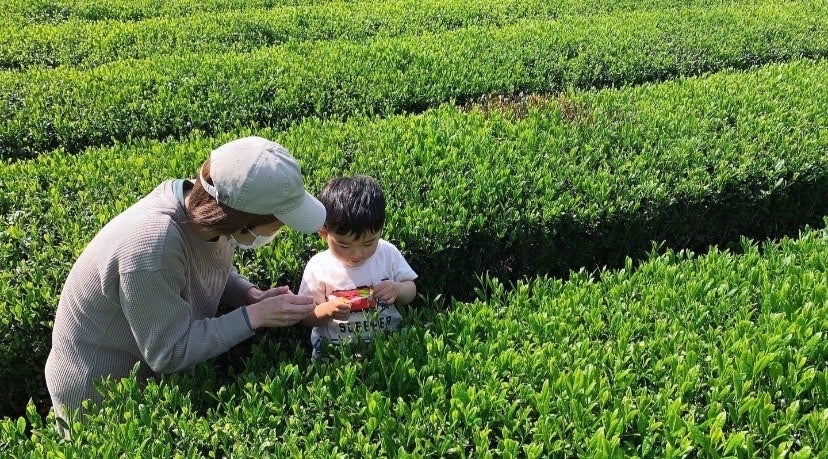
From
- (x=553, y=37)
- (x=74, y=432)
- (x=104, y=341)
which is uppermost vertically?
(x=553, y=37)

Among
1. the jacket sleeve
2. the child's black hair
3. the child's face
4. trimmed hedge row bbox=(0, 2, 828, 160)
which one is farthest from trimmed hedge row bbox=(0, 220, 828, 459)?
trimmed hedge row bbox=(0, 2, 828, 160)

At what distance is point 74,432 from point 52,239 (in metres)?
1.68

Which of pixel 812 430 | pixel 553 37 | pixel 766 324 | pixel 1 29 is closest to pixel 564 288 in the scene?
pixel 766 324

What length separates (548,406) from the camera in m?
2.51

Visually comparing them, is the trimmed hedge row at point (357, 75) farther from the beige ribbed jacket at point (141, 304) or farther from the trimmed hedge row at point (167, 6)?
the beige ribbed jacket at point (141, 304)

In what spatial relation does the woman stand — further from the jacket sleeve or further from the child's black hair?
the child's black hair

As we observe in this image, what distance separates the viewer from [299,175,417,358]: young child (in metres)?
2.93

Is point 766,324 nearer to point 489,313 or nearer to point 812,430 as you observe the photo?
point 812,430

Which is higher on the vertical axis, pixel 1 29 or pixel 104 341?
pixel 1 29

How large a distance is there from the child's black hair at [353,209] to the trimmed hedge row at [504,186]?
85 cm

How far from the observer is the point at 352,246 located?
10.0 ft

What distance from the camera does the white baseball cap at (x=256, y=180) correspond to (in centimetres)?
→ 239

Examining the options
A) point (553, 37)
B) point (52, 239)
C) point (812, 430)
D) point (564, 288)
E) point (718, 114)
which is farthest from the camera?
point (553, 37)

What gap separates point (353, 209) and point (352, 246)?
8.8 inches
